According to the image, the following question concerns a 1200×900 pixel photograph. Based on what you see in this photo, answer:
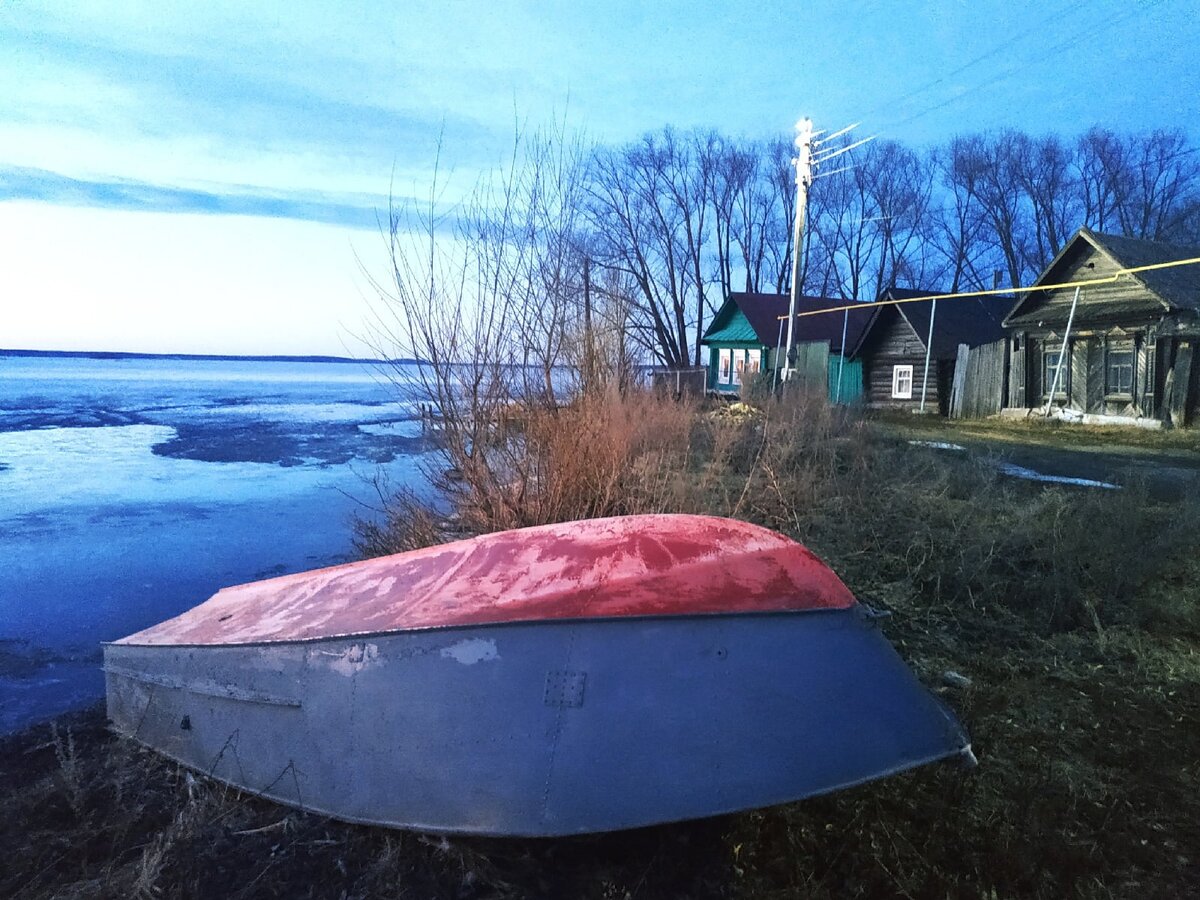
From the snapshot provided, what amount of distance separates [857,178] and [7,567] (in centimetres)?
4143

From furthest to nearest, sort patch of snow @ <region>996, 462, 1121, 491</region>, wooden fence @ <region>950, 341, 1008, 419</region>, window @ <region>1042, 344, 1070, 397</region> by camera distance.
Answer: wooden fence @ <region>950, 341, 1008, 419</region>
window @ <region>1042, 344, 1070, 397</region>
patch of snow @ <region>996, 462, 1121, 491</region>

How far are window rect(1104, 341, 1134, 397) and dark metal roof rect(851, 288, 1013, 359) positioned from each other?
16.2 feet

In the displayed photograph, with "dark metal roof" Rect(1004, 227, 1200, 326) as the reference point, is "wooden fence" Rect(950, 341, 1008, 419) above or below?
below

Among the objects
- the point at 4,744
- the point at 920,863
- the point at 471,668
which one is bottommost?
the point at 4,744

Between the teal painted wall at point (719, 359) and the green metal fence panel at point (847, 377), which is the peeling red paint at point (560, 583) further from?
the teal painted wall at point (719, 359)

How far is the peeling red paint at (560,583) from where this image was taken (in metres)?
2.98

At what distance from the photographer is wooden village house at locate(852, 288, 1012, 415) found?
20.9m

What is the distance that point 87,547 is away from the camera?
7.84 metres

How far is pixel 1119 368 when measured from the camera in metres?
15.7

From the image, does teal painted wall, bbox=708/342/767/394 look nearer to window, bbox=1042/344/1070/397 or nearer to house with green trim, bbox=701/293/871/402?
house with green trim, bbox=701/293/871/402

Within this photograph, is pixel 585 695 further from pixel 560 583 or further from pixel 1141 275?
pixel 1141 275

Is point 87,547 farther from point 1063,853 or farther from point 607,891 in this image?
point 1063,853

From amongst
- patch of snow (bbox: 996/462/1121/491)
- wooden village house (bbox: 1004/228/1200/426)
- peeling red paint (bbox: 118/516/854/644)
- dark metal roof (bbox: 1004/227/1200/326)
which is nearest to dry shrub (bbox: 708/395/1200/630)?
patch of snow (bbox: 996/462/1121/491)

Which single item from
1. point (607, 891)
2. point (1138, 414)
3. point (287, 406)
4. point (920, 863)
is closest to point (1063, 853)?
point (920, 863)
